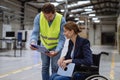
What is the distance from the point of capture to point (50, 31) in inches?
207

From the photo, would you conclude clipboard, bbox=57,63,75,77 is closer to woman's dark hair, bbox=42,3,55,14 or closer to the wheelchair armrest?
the wheelchair armrest

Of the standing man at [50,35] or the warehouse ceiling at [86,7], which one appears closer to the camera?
the standing man at [50,35]

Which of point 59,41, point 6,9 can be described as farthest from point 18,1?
point 59,41

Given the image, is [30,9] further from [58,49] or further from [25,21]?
[58,49]

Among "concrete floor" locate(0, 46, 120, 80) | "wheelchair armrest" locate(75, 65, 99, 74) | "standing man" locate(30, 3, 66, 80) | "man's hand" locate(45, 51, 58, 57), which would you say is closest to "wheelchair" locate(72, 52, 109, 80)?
"wheelchair armrest" locate(75, 65, 99, 74)

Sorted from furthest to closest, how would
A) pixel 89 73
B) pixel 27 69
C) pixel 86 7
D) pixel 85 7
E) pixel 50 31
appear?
1. pixel 86 7
2. pixel 85 7
3. pixel 27 69
4. pixel 50 31
5. pixel 89 73

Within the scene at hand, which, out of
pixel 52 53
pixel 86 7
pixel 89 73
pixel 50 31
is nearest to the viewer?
pixel 89 73

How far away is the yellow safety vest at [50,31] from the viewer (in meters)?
5.26

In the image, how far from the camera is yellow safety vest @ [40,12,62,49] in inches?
207

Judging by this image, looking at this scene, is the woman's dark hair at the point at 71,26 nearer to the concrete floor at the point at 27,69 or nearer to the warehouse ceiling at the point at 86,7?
the concrete floor at the point at 27,69

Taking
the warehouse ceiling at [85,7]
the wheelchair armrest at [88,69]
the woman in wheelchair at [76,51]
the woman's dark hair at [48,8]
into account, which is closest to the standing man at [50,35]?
the woman's dark hair at [48,8]

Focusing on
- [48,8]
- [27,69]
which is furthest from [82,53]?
[27,69]

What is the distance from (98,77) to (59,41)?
1127 millimetres

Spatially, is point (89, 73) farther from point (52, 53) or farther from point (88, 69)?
point (52, 53)
